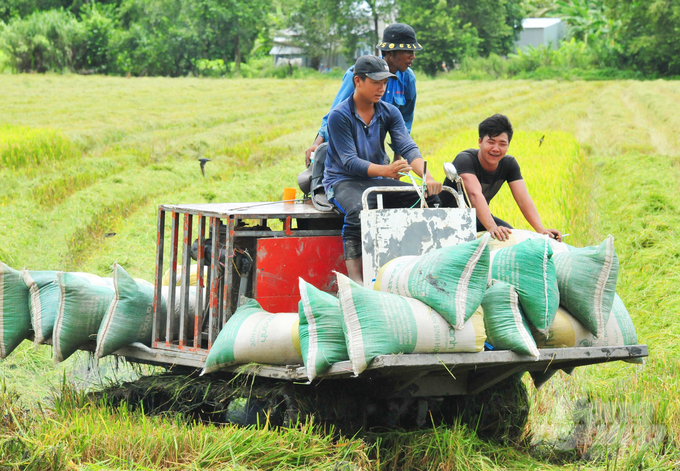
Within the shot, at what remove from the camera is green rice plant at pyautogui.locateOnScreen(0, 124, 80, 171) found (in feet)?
41.2

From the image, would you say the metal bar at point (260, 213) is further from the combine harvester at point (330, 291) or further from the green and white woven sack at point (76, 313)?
the green and white woven sack at point (76, 313)

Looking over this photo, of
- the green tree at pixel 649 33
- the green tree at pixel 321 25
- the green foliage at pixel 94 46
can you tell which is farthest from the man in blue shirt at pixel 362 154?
the green tree at pixel 321 25

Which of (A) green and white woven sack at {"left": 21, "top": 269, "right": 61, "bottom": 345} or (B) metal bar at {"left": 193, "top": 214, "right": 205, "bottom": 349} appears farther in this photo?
(A) green and white woven sack at {"left": 21, "top": 269, "right": 61, "bottom": 345}

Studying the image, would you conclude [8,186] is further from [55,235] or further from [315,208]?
[315,208]

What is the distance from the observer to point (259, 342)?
3762 millimetres

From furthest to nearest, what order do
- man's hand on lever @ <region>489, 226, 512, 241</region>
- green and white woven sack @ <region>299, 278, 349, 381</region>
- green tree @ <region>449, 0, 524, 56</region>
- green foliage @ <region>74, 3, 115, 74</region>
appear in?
green tree @ <region>449, 0, 524, 56</region>
green foliage @ <region>74, 3, 115, 74</region>
man's hand on lever @ <region>489, 226, 512, 241</region>
green and white woven sack @ <region>299, 278, 349, 381</region>

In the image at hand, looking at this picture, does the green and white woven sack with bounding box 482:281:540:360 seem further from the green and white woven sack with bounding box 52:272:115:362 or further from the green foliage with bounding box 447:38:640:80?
the green foliage with bounding box 447:38:640:80

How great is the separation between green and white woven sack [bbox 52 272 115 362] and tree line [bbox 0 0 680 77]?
37.2 m

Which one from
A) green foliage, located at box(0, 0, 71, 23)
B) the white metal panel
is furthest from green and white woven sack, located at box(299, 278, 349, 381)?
green foliage, located at box(0, 0, 71, 23)

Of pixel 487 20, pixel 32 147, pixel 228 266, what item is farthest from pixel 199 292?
pixel 487 20

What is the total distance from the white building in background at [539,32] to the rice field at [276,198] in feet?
124

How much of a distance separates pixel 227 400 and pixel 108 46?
142 ft

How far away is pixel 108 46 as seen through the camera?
4400 cm

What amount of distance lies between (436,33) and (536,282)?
4649 cm
